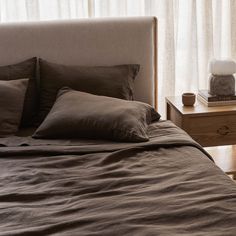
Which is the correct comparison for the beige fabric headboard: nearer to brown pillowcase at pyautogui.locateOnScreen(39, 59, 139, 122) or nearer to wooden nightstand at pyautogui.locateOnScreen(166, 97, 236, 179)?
brown pillowcase at pyautogui.locateOnScreen(39, 59, 139, 122)

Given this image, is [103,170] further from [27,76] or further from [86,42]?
[86,42]

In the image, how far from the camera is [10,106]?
249 cm

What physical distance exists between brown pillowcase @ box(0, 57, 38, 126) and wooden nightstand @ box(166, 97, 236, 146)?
827 millimetres

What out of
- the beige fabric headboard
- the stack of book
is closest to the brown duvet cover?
the stack of book

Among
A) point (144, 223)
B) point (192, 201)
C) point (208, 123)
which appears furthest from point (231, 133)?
point (144, 223)

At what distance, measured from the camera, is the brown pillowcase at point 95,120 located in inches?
89.0

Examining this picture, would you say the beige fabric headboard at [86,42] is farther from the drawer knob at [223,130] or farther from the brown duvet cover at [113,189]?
the brown duvet cover at [113,189]

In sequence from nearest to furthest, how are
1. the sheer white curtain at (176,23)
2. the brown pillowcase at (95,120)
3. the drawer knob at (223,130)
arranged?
the brown pillowcase at (95,120)
the drawer knob at (223,130)
the sheer white curtain at (176,23)

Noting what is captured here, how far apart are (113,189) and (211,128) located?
1.15 meters

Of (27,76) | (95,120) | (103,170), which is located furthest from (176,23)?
(103,170)

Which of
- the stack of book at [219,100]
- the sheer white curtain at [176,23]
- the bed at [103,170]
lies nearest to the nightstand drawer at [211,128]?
the stack of book at [219,100]

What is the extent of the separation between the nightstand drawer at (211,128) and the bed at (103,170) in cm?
24

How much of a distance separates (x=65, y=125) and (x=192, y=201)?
0.88 metres

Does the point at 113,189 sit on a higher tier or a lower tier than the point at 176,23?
lower
